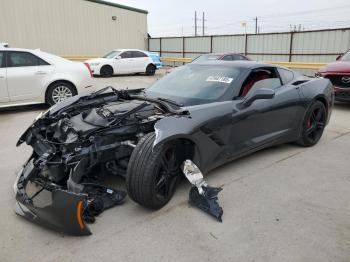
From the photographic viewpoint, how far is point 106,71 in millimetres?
15906

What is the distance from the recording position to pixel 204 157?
3.35 metres

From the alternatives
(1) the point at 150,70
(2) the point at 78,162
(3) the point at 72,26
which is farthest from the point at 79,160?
(3) the point at 72,26

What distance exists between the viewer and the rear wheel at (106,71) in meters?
15.7

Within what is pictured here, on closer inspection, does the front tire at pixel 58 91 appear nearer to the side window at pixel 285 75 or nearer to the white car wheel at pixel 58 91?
the white car wheel at pixel 58 91

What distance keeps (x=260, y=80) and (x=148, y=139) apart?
6.52ft

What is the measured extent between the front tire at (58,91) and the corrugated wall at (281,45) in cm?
1228

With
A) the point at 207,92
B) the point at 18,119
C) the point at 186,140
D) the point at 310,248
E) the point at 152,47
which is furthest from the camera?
the point at 152,47

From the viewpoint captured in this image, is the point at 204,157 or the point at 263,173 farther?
the point at 263,173

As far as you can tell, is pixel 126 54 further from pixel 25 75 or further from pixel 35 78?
pixel 25 75

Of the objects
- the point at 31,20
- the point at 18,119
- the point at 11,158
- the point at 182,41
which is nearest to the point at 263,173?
the point at 11,158

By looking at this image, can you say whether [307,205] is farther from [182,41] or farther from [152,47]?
[152,47]

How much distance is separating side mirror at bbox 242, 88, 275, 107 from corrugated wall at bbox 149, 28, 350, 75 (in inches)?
539

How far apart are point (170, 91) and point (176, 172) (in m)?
1.27

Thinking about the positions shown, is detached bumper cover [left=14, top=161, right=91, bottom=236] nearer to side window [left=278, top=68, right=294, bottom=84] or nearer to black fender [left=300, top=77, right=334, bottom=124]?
side window [left=278, top=68, right=294, bottom=84]
